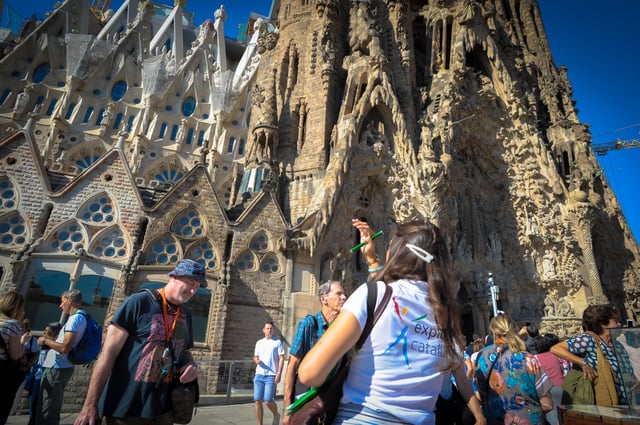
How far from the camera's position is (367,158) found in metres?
13.6

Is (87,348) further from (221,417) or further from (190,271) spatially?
(221,417)

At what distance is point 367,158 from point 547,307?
1071 cm

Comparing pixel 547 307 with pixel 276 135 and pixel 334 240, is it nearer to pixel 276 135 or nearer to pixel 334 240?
pixel 334 240

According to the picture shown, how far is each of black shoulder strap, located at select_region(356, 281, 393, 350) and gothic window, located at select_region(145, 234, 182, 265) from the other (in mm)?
9912

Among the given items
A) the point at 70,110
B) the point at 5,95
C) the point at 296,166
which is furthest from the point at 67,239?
the point at 5,95

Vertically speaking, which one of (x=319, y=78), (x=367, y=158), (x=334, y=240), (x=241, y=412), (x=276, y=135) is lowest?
(x=241, y=412)

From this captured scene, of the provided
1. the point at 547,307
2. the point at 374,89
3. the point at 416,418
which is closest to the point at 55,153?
the point at 374,89

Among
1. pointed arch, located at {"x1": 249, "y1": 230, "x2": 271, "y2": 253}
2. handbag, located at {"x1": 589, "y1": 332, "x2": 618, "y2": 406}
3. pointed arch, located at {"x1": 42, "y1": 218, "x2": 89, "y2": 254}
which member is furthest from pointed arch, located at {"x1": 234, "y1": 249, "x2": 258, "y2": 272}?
handbag, located at {"x1": 589, "y1": 332, "x2": 618, "y2": 406}

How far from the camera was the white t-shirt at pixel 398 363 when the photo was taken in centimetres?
128

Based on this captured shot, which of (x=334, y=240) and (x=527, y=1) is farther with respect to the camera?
(x=527, y=1)

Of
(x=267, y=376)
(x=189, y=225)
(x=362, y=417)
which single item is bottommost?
(x=267, y=376)

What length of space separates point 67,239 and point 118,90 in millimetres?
16808

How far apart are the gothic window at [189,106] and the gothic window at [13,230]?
626 inches

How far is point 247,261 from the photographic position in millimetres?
11047
